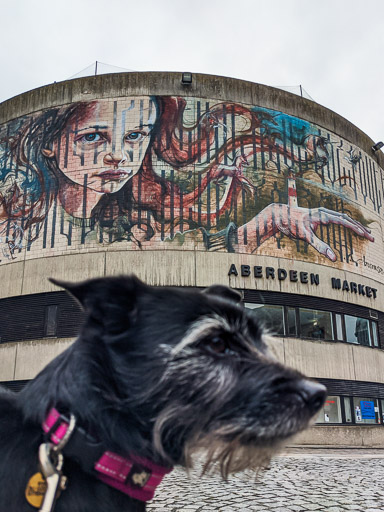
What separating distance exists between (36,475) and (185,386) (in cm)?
70

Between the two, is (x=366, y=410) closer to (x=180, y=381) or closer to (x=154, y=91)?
(x=154, y=91)

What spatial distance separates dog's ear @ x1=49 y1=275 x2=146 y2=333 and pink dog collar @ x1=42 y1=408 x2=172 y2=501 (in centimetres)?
42

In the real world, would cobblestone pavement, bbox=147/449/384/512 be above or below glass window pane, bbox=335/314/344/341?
below

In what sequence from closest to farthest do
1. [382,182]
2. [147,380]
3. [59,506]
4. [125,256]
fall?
1. [59,506]
2. [147,380]
3. [125,256]
4. [382,182]

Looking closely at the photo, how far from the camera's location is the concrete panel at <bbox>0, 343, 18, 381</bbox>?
2034 centimetres

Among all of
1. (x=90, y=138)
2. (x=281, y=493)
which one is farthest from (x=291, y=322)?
(x=281, y=493)

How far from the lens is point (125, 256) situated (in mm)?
20547

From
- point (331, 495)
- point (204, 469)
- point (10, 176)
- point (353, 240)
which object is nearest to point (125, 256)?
point (10, 176)

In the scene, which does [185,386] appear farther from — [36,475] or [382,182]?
[382,182]

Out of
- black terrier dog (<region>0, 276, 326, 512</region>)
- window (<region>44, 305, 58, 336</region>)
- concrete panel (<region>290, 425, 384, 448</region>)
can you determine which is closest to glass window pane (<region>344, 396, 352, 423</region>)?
concrete panel (<region>290, 425, 384, 448</region>)

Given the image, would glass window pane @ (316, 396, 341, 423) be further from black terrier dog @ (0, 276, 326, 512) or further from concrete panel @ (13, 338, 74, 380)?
black terrier dog @ (0, 276, 326, 512)

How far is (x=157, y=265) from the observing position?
20.4m

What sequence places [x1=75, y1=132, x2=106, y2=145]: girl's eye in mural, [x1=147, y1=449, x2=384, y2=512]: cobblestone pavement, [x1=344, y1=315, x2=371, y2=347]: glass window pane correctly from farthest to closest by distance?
[x1=344, y1=315, x2=371, y2=347]: glass window pane
[x1=75, y1=132, x2=106, y2=145]: girl's eye in mural
[x1=147, y1=449, x2=384, y2=512]: cobblestone pavement

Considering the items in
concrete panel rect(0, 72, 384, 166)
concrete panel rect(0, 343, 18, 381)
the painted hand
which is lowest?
concrete panel rect(0, 343, 18, 381)
